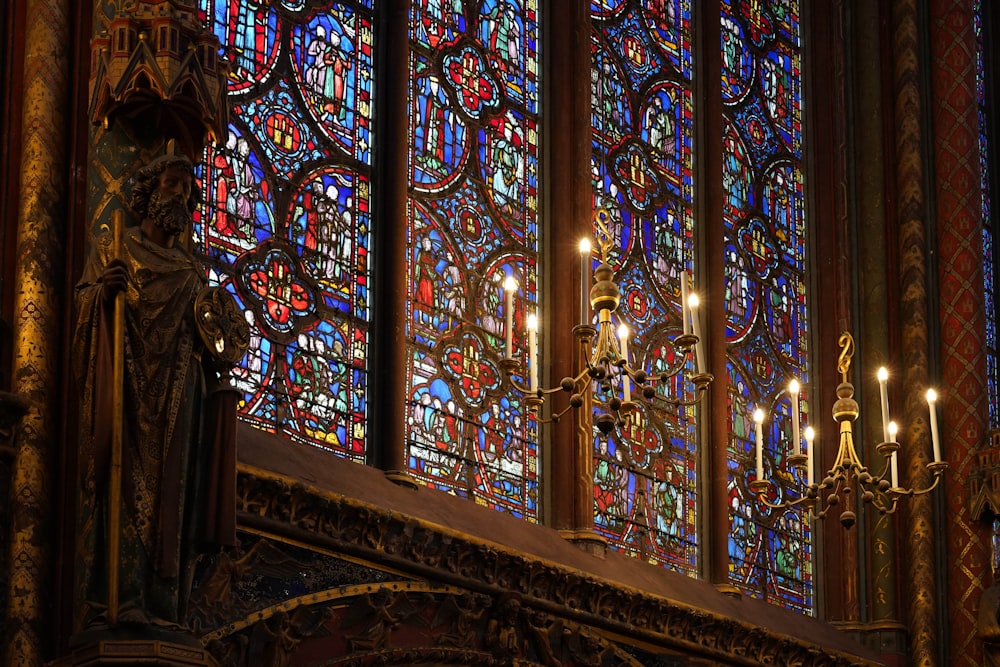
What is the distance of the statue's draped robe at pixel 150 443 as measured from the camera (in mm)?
9789

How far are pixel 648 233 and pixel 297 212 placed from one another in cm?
358

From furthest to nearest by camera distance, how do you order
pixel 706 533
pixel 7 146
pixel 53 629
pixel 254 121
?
pixel 706 533 < pixel 254 121 < pixel 7 146 < pixel 53 629

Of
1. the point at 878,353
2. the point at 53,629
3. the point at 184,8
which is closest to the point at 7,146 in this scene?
the point at 184,8

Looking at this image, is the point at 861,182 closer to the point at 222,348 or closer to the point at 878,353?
the point at 878,353

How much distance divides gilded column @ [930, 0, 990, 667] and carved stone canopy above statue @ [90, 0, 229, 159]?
8171 mm

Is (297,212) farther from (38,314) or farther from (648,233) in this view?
(648,233)

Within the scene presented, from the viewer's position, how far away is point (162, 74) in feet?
34.6

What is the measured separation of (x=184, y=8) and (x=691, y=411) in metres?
6.11

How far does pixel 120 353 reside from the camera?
9.96 metres

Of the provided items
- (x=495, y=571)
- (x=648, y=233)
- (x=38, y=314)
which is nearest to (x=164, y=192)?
(x=38, y=314)

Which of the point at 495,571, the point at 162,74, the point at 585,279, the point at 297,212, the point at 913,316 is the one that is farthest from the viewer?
the point at 913,316

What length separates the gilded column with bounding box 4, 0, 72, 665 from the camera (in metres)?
9.86

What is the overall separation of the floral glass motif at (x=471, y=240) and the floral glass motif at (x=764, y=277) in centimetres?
235

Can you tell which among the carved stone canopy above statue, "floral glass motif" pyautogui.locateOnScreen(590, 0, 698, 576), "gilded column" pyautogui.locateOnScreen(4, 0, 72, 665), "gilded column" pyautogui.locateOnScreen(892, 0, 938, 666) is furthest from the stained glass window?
"gilded column" pyautogui.locateOnScreen(4, 0, 72, 665)
